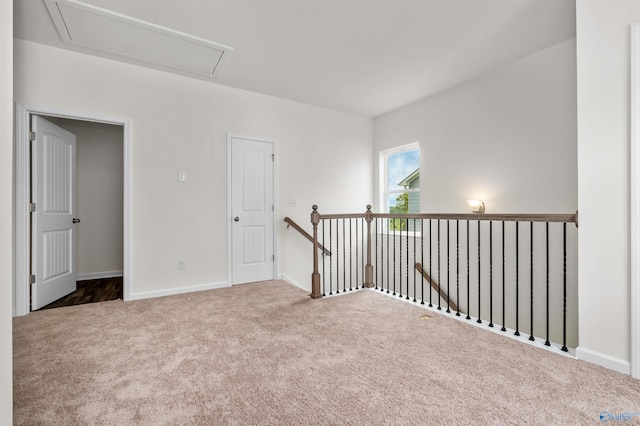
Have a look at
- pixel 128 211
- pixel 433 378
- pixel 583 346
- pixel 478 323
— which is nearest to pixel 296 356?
pixel 433 378

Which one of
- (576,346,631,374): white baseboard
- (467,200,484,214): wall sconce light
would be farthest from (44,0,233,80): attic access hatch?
(576,346,631,374): white baseboard

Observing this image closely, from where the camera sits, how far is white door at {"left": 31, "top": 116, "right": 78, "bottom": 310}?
113 inches

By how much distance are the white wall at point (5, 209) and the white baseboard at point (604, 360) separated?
270 cm

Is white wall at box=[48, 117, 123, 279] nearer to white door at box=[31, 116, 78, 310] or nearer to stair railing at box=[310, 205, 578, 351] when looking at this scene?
white door at box=[31, 116, 78, 310]

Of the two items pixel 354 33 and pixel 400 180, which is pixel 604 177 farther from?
pixel 400 180

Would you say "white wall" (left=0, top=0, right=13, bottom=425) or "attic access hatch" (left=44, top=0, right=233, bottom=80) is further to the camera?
"attic access hatch" (left=44, top=0, right=233, bottom=80)

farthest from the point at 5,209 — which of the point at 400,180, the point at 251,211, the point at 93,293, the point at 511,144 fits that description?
the point at 400,180

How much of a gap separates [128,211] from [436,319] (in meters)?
3.19

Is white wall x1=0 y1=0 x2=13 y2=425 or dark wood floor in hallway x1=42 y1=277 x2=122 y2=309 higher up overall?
white wall x1=0 y1=0 x2=13 y2=425

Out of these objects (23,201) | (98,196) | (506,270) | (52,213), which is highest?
(98,196)

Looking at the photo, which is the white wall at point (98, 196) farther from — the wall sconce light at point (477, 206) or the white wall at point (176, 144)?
the wall sconce light at point (477, 206)

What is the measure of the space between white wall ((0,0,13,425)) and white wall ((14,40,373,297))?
97.3 inches

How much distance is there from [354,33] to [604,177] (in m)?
2.13

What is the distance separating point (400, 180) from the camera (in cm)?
480
